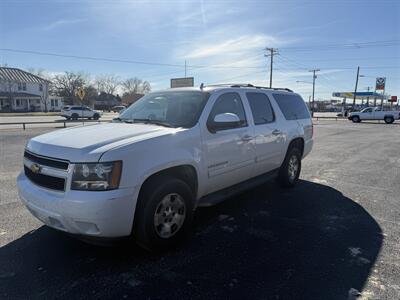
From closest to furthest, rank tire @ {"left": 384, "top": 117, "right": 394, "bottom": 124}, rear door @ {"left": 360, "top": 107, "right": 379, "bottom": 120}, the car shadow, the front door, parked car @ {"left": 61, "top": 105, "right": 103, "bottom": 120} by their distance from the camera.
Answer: the car shadow
the front door
tire @ {"left": 384, "top": 117, "right": 394, "bottom": 124}
rear door @ {"left": 360, "top": 107, "right": 379, "bottom": 120}
parked car @ {"left": 61, "top": 105, "right": 103, "bottom": 120}

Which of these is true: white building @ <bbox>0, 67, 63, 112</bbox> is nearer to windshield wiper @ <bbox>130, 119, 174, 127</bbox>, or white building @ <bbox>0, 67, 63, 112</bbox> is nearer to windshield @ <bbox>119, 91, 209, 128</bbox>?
windshield @ <bbox>119, 91, 209, 128</bbox>

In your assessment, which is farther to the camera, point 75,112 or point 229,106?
point 75,112

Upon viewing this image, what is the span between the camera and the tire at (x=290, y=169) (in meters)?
6.02

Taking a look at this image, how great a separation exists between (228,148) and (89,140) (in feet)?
5.93

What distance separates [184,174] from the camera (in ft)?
12.2

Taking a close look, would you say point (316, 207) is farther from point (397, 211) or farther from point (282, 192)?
point (397, 211)

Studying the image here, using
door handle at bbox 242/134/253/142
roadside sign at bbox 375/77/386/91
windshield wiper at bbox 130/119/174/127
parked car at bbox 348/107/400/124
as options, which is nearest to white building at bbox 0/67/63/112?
parked car at bbox 348/107/400/124

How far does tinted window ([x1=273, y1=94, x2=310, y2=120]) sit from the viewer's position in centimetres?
592

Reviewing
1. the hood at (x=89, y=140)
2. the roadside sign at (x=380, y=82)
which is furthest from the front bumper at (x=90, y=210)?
the roadside sign at (x=380, y=82)

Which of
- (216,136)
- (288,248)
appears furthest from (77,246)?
(288,248)

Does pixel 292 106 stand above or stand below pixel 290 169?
above

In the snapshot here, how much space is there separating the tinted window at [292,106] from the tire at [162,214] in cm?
305

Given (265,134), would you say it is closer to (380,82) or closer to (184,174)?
(184,174)

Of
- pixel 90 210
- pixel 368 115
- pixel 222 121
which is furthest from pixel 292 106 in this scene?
pixel 368 115
